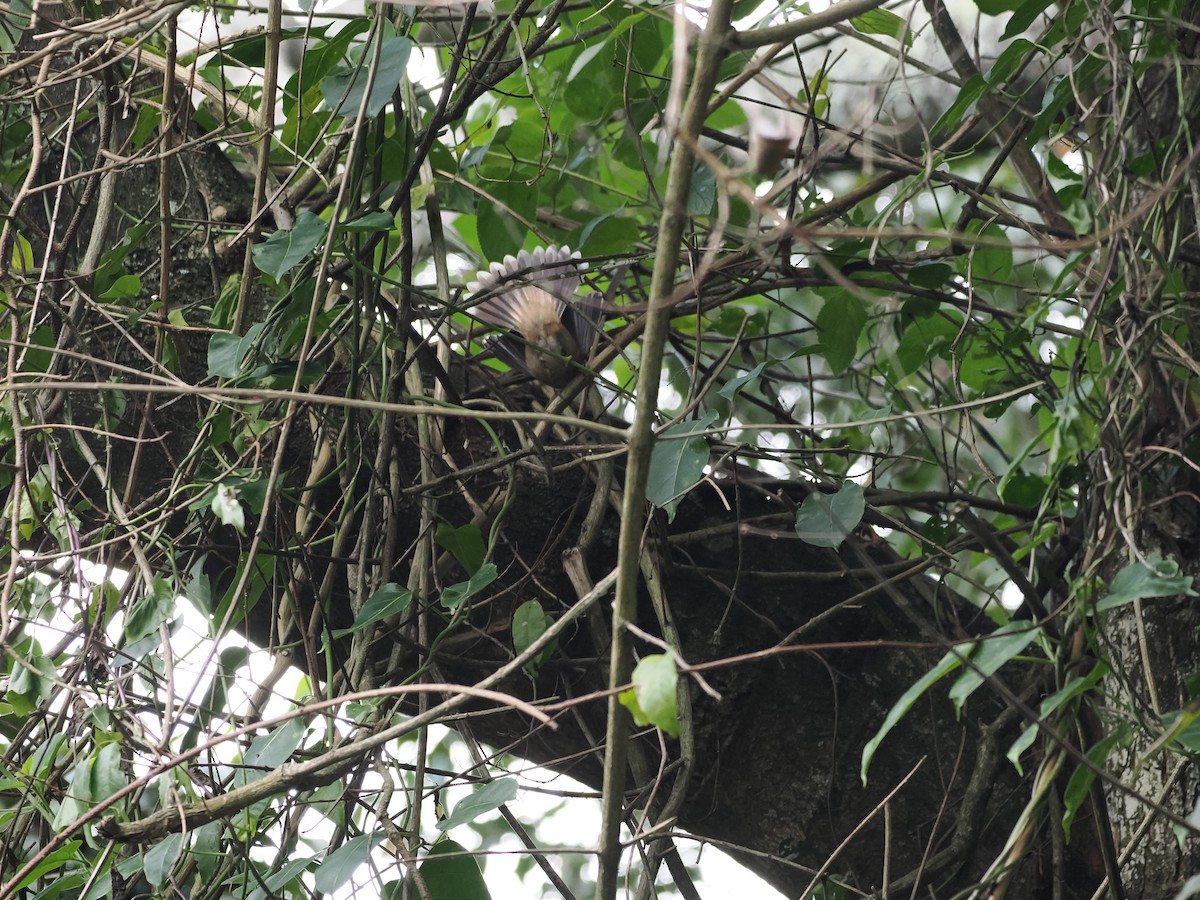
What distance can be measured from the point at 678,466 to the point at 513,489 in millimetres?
195

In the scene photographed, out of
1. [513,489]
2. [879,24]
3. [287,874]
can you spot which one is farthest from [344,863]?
[879,24]

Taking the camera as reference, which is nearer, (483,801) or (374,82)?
(483,801)

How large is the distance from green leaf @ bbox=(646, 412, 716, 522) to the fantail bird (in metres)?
0.25

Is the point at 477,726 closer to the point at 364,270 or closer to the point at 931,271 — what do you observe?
the point at 364,270

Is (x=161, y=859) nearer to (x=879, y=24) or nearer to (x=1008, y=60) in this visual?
(x=1008, y=60)

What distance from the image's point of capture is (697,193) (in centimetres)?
89

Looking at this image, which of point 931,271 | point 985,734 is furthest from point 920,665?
point 931,271

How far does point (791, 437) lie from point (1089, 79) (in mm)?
608

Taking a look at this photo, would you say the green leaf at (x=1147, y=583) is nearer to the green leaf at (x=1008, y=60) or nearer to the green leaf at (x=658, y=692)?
the green leaf at (x=658, y=692)

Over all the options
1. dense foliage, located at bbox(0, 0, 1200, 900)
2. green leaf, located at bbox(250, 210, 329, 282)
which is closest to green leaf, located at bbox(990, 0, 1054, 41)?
dense foliage, located at bbox(0, 0, 1200, 900)

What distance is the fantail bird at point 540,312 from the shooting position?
1.00 metres

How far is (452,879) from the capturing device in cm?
71

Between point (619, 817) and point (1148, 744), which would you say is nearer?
point (619, 817)

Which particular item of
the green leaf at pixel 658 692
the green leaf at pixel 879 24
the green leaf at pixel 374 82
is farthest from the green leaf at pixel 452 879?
the green leaf at pixel 879 24
